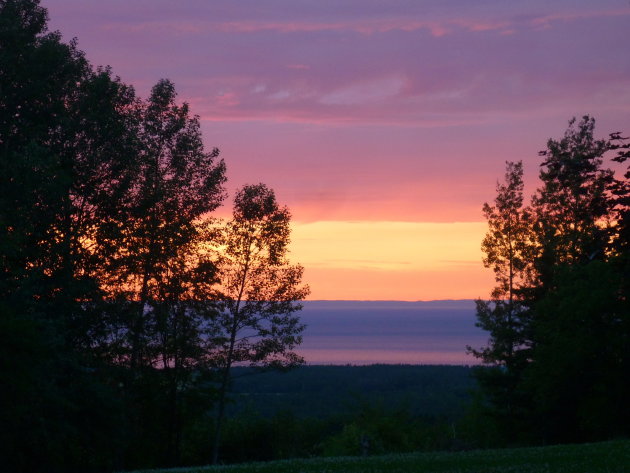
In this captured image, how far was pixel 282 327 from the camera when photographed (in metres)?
52.4

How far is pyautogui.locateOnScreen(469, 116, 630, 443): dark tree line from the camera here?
46688 mm

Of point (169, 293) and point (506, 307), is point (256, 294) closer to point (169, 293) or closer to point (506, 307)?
point (169, 293)

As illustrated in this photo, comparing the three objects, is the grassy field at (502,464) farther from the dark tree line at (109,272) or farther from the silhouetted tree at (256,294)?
the silhouetted tree at (256,294)

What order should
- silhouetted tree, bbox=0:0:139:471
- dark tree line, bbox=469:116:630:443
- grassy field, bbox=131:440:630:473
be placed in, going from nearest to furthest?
grassy field, bbox=131:440:630:473
silhouetted tree, bbox=0:0:139:471
dark tree line, bbox=469:116:630:443

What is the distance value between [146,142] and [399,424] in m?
37.0

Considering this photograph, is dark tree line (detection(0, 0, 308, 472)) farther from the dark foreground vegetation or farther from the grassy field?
the grassy field

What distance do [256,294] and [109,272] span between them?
549 inches

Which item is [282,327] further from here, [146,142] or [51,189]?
[51,189]

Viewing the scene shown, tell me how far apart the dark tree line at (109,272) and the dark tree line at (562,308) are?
18479 mm

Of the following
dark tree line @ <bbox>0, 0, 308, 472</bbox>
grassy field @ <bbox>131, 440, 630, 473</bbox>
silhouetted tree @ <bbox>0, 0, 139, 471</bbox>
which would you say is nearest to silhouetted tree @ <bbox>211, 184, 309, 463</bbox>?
dark tree line @ <bbox>0, 0, 308, 472</bbox>

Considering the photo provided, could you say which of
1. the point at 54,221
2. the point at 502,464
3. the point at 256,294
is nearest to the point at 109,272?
the point at 54,221

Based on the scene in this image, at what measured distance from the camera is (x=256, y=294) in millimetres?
53656

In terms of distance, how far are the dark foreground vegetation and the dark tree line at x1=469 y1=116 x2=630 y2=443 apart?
144mm

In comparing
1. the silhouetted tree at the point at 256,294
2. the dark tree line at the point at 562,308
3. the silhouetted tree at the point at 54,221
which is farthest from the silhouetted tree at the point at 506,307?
the silhouetted tree at the point at 54,221
